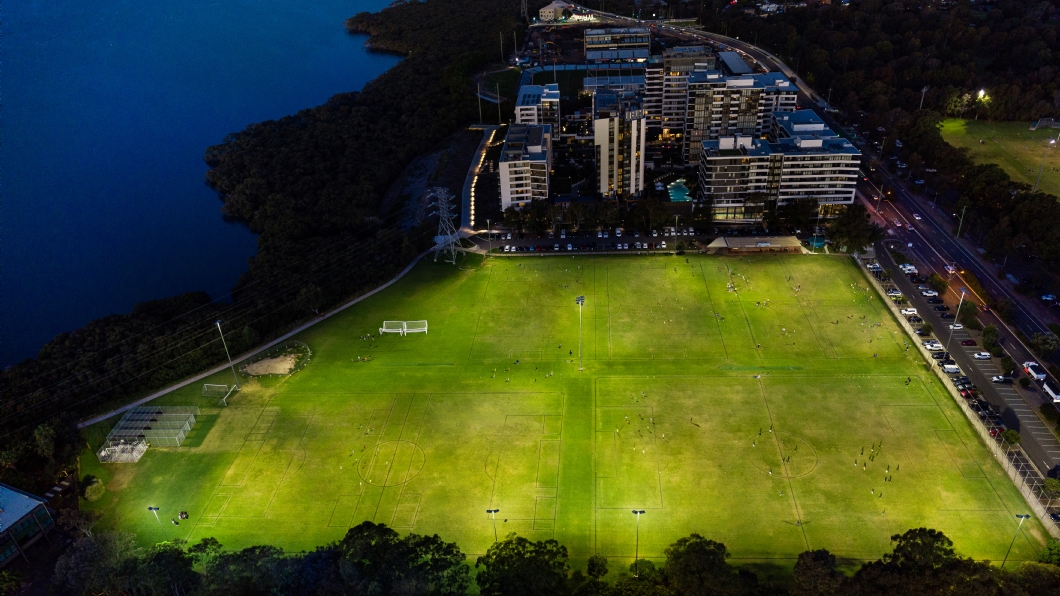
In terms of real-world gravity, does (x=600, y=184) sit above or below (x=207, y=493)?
above

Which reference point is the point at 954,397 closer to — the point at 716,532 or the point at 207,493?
the point at 716,532

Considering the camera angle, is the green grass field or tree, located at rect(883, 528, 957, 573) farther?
the green grass field

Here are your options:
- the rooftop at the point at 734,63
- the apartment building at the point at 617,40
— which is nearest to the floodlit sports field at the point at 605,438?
the rooftop at the point at 734,63

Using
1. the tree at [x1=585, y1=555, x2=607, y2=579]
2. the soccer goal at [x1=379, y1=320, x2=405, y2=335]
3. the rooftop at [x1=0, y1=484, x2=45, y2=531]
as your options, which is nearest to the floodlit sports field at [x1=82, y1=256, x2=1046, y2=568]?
the soccer goal at [x1=379, y1=320, x2=405, y2=335]

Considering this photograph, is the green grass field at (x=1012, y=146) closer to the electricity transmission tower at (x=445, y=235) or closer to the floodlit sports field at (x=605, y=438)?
the floodlit sports field at (x=605, y=438)

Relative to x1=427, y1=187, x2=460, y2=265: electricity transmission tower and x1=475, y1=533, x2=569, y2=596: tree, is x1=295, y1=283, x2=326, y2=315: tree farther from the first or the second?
x1=475, y1=533, x2=569, y2=596: tree

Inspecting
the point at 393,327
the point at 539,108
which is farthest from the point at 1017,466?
the point at 539,108

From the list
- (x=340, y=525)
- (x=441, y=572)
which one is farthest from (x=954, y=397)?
(x=340, y=525)
